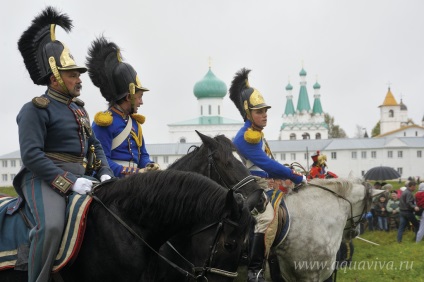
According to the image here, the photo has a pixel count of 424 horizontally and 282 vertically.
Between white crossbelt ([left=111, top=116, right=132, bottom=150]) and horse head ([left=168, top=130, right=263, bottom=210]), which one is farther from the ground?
white crossbelt ([left=111, top=116, right=132, bottom=150])

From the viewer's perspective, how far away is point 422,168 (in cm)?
9231

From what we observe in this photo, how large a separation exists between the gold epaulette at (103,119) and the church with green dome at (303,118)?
115439 mm

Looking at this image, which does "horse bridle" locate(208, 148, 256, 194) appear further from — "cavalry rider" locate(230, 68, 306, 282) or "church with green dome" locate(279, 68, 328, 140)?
"church with green dome" locate(279, 68, 328, 140)

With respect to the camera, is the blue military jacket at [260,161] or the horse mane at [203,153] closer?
the horse mane at [203,153]

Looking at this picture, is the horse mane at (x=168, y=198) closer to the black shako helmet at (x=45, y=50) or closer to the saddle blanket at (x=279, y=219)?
the black shako helmet at (x=45, y=50)

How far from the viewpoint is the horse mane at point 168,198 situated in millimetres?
4961

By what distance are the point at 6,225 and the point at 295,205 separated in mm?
4366

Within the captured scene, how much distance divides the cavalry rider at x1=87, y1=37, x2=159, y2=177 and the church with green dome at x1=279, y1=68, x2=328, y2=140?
11476cm

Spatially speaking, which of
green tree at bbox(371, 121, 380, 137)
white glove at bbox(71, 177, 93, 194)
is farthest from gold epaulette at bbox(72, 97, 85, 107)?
green tree at bbox(371, 121, 380, 137)

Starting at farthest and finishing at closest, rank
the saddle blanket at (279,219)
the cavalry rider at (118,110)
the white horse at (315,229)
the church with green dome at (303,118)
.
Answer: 1. the church with green dome at (303,118)
2. the white horse at (315,229)
3. the saddle blanket at (279,219)
4. the cavalry rider at (118,110)

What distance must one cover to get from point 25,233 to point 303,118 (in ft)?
416

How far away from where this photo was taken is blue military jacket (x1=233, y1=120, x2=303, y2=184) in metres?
8.41

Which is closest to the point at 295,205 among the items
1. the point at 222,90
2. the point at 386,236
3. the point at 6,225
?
the point at 6,225

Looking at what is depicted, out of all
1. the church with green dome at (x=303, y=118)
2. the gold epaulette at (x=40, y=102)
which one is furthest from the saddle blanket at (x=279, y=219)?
the church with green dome at (x=303, y=118)
